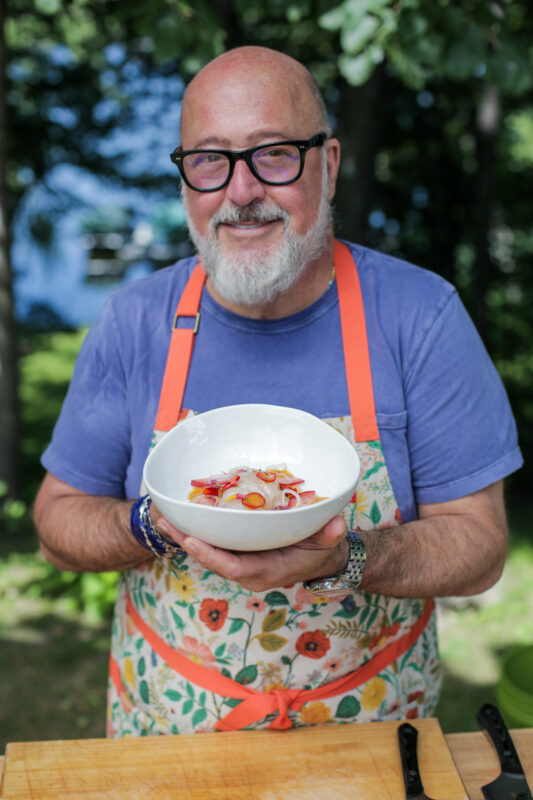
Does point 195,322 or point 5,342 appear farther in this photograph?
point 5,342

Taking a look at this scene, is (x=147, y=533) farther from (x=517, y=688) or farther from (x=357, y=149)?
(x=357, y=149)

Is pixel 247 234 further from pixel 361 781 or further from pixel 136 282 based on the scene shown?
pixel 361 781

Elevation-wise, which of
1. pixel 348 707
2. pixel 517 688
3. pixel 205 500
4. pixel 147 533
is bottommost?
pixel 517 688

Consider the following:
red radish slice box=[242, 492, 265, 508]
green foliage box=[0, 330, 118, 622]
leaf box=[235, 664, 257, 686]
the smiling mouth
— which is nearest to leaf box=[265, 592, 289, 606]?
leaf box=[235, 664, 257, 686]

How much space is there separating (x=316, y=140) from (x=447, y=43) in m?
1.39

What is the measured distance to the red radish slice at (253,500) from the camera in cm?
107

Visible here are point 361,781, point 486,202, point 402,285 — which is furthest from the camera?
point 486,202

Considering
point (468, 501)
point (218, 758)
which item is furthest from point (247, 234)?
point (218, 758)

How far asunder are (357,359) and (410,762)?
2.44ft

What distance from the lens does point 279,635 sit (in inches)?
58.1

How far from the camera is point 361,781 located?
124cm

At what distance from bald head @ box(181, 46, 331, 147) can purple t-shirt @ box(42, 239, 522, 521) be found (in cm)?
34

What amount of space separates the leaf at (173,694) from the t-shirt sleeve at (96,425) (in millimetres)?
428

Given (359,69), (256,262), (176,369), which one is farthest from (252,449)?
(359,69)
